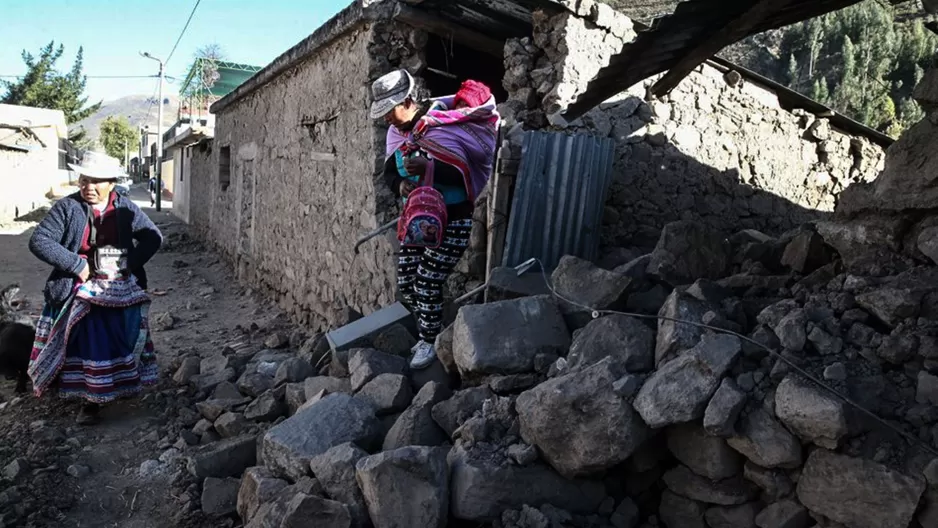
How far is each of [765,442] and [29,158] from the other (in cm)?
1879

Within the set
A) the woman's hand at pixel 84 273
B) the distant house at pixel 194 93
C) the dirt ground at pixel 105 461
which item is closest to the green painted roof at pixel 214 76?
the distant house at pixel 194 93

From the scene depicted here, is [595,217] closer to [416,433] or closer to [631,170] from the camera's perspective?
[631,170]

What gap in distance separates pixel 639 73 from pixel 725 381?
2227mm

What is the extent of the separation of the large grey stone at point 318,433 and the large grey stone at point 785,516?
1.48 meters

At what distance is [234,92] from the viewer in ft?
31.2

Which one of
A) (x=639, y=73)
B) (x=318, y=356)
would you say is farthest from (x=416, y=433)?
(x=639, y=73)

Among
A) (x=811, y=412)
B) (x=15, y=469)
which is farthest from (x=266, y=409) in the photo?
(x=811, y=412)

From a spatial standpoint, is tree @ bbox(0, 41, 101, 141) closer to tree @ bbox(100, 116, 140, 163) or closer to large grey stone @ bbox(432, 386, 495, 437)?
tree @ bbox(100, 116, 140, 163)

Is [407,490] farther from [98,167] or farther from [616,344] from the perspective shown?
[98,167]

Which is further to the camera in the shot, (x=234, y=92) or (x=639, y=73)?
(x=234, y=92)

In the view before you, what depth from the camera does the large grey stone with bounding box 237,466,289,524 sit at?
2.65 meters

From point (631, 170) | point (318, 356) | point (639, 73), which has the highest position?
point (639, 73)

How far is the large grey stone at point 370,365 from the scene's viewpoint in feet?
10.6

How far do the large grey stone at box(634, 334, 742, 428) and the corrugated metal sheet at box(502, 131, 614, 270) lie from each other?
150cm
